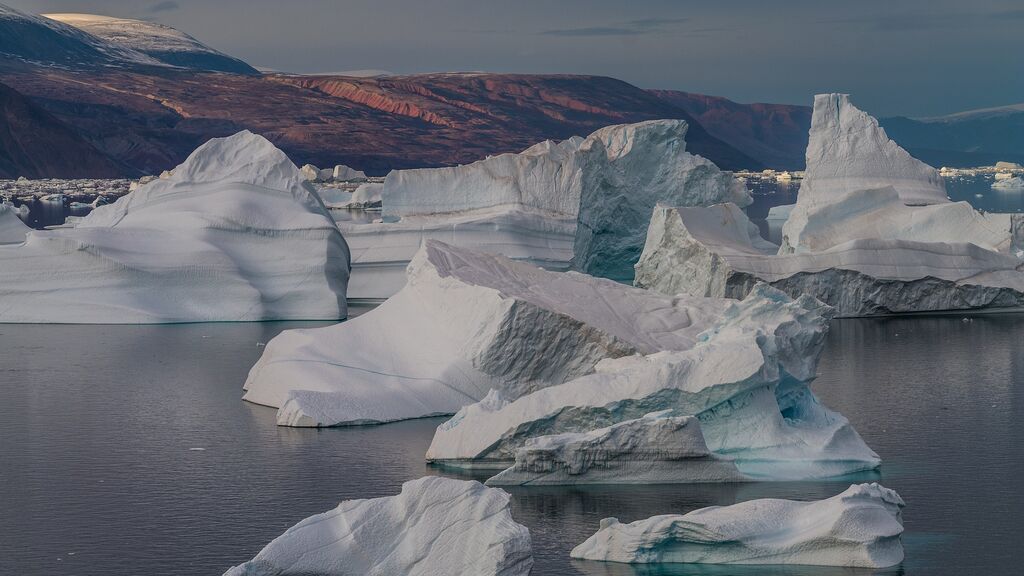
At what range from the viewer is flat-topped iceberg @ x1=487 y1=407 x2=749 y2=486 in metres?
8.45

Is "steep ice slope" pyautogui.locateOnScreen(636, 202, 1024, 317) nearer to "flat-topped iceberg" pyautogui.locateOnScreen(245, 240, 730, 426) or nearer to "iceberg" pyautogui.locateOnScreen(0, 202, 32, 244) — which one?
"flat-topped iceberg" pyautogui.locateOnScreen(245, 240, 730, 426)

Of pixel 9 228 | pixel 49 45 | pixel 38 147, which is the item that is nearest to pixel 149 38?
pixel 49 45

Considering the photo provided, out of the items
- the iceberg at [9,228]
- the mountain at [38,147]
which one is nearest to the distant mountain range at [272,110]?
the mountain at [38,147]

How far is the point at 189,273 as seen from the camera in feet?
55.1

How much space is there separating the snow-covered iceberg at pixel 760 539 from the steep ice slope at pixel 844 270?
9831mm

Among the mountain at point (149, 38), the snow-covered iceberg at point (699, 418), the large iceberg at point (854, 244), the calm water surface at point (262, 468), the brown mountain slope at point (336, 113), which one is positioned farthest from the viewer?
the mountain at point (149, 38)

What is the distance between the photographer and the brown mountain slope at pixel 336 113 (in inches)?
3435

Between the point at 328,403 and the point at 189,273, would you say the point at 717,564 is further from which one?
the point at 189,273

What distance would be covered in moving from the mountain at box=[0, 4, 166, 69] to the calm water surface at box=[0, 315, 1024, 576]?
9832 centimetres

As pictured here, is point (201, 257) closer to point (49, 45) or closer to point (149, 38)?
point (49, 45)

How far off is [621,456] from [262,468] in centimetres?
235

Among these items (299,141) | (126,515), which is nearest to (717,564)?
(126,515)

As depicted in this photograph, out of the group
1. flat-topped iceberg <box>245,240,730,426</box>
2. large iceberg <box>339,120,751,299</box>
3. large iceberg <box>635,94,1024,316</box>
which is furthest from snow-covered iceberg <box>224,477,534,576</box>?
large iceberg <box>339,120,751,299</box>

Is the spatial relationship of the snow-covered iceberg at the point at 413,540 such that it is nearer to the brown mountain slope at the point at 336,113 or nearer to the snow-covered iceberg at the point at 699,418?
the snow-covered iceberg at the point at 699,418
